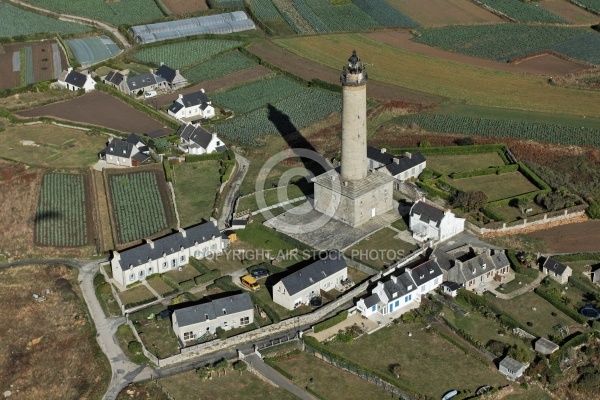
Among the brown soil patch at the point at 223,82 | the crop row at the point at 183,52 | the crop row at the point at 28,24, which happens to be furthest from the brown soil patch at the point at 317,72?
the crop row at the point at 28,24

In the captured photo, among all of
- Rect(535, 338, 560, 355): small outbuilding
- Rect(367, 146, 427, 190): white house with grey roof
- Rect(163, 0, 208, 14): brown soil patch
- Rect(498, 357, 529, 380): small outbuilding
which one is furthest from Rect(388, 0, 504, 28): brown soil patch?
Rect(498, 357, 529, 380): small outbuilding

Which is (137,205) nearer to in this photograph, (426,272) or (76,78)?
(426,272)

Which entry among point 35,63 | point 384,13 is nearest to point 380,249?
point 35,63

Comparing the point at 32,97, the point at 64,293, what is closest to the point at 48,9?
the point at 32,97

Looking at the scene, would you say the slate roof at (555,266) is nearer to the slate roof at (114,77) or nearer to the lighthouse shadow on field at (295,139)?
→ the lighthouse shadow on field at (295,139)

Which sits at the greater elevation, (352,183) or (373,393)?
(352,183)

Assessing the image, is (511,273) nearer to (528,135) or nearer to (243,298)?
(243,298)

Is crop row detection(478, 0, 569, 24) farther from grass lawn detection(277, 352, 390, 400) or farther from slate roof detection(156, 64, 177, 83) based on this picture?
grass lawn detection(277, 352, 390, 400)
